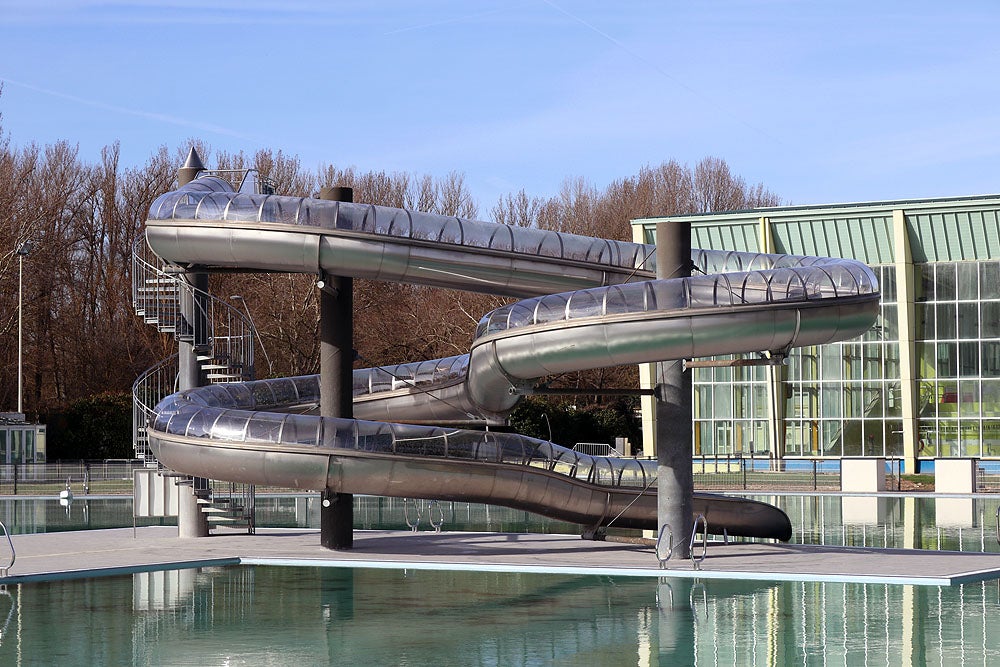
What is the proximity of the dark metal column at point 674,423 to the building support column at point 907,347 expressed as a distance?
3803 centimetres

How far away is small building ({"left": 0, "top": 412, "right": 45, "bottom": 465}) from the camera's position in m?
52.4

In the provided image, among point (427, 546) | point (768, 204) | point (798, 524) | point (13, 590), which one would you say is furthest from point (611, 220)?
Answer: point (13, 590)

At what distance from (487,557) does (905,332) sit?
131 ft

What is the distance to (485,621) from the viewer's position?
16203 mm

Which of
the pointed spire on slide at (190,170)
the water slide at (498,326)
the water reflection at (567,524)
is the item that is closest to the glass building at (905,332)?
the water reflection at (567,524)

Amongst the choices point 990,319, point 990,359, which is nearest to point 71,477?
point 990,359

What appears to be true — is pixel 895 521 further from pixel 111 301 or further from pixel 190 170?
pixel 111 301

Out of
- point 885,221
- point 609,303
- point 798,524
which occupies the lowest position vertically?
point 798,524

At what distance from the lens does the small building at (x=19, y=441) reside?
5241 cm

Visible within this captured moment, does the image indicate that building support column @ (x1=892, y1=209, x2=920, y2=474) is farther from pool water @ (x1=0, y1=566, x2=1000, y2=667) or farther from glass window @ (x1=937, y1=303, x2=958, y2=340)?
pool water @ (x1=0, y1=566, x2=1000, y2=667)

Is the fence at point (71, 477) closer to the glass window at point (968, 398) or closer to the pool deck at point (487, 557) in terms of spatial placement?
the pool deck at point (487, 557)

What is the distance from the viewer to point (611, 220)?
83.5 meters

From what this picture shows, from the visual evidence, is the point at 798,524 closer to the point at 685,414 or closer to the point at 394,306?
the point at 685,414

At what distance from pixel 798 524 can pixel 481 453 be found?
11646 mm
